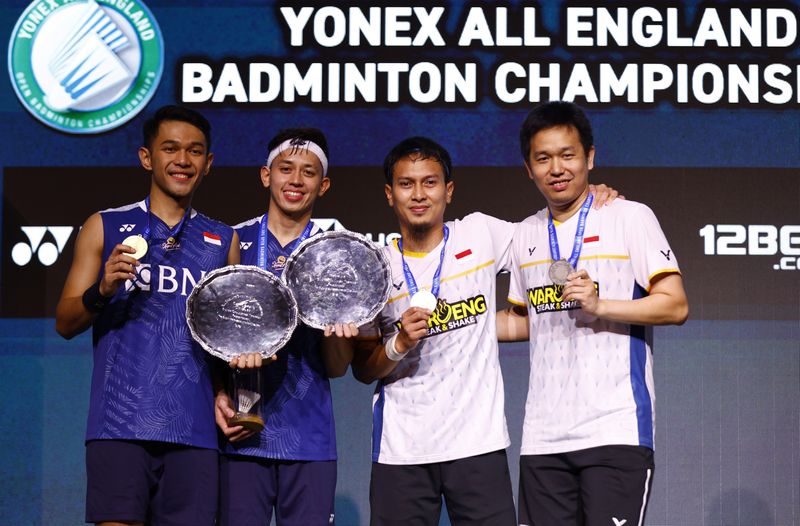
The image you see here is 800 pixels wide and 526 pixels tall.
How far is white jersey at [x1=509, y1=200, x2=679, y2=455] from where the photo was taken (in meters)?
3.07

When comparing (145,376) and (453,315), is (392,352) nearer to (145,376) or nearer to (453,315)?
(453,315)

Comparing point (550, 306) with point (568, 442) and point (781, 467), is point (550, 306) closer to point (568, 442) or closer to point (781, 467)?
point (568, 442)

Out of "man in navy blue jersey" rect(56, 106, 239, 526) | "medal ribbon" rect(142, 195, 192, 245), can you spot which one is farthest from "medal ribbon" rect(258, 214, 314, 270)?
"medal ribbon" rect(142, 195, 192, 245)

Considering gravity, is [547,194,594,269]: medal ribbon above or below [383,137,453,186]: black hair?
below

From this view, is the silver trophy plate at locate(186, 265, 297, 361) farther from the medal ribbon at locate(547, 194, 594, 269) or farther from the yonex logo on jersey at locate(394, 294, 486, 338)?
the medal ribbon at locate(547, 194, 594, 269)

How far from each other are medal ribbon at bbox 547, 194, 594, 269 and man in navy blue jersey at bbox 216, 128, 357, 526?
77 cm

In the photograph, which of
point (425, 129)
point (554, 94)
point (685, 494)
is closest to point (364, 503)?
point (685, 494)

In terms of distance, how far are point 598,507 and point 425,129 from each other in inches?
93.0

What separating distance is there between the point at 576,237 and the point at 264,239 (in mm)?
1040

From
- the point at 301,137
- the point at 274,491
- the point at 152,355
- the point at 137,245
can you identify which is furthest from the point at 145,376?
the point at 301,137

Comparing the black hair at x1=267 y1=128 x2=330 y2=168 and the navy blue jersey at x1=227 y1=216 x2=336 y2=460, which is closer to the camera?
the navy blue jersey at x1=227 y1=216 x2=336 y2=460

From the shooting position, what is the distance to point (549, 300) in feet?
10.6

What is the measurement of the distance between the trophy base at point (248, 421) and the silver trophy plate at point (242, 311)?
0.65 feet

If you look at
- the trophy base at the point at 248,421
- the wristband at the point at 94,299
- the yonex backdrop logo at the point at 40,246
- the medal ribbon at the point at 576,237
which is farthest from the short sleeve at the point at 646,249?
the yonex backdrop logo at the point at 40,246
